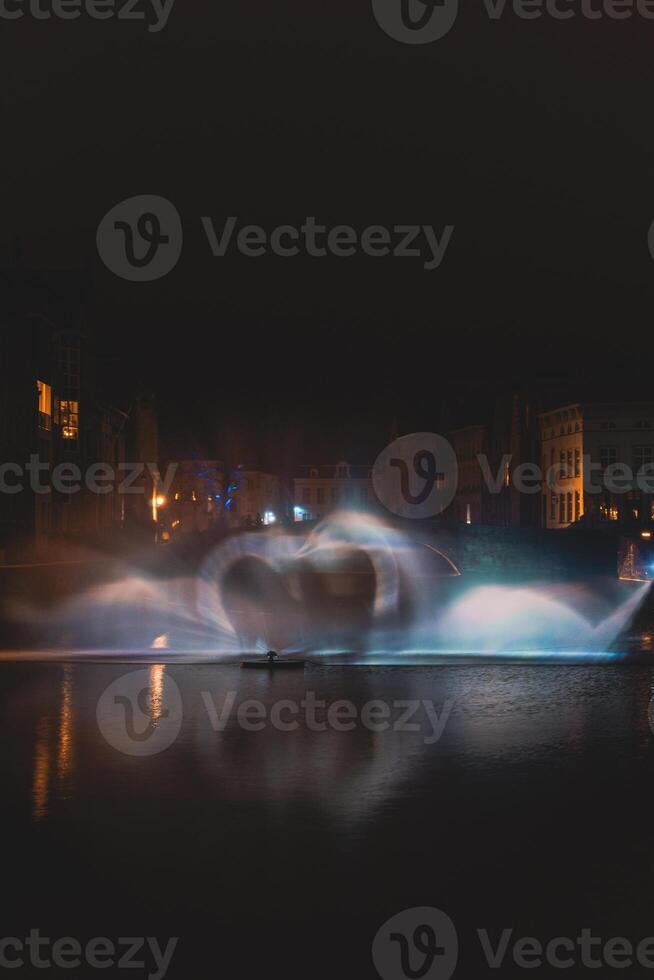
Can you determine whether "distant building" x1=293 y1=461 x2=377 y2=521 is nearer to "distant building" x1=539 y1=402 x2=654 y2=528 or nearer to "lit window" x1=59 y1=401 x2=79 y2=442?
"distant building" x1=539 y1=402 x2=654 y2=528

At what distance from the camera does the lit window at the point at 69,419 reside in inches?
2603

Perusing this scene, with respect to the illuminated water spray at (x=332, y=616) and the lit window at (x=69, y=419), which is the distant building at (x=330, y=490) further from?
the illuminated water spray at (x=332, y=616)

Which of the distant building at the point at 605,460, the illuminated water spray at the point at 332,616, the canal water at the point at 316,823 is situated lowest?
the illuminated water spray at the point at 332,616

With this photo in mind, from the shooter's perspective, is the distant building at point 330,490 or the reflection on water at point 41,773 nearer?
the reflection on water at point 41,773

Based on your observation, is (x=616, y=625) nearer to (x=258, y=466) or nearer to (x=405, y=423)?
(x=405, y=423)

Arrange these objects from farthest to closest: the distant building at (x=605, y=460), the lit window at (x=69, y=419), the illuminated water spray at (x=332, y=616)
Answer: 1. the distant building at (x=605, y=460)
2. the lit window at (x=69, y=419)
3. the illuminated water spray at (x=332, y=616)

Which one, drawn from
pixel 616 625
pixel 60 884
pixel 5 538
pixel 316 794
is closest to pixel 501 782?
pixel 316 794

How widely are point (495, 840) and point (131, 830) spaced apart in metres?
2.75

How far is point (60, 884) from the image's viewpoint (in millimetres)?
7824

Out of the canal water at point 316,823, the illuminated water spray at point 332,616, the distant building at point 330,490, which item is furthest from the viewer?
the distant building at point 330,490

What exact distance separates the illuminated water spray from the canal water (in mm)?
8551

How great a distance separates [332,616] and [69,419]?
117ft

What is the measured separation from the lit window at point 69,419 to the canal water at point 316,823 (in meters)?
50.9

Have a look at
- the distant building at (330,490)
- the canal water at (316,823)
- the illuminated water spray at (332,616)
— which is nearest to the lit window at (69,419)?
the illuminated water spray at (332,616)
